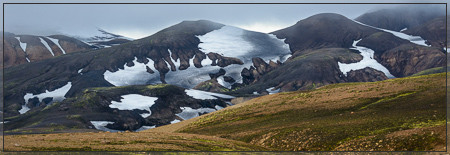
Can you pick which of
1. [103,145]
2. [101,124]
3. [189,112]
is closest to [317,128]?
[103,145]

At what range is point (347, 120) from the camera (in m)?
57.3

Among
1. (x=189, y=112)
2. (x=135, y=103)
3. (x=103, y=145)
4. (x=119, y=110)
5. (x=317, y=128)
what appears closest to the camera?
(x=103, y=145)

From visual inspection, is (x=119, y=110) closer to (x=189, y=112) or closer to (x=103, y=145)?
(x=189, y=112)

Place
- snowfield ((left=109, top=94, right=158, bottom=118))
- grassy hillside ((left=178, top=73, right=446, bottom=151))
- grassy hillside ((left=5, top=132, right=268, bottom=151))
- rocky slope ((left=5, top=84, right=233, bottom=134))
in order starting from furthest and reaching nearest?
→ snowfield ((left=109, top=94, right=158, bottom=118)), rocky slope ((left=5, top=84, right=233, bottom=134)), grassy hillside ((left=178, top=73, right=446, bottom=151)), grassy hillside ((left=5, top=132, right=268, bottom=151))

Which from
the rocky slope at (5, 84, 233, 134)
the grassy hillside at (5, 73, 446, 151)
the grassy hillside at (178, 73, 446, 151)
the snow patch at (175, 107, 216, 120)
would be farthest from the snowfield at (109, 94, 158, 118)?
the grassy hillside at (5, 73, 446, 151)

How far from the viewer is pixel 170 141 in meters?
46.2

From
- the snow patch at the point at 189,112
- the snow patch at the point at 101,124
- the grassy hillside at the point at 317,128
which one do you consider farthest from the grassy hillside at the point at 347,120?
the snow patch at the point at 189,112

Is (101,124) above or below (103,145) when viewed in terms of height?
below

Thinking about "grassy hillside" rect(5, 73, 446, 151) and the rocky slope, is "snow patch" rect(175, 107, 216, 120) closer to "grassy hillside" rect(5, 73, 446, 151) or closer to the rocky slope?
the rocky slope

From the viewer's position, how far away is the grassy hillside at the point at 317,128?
4191 cm

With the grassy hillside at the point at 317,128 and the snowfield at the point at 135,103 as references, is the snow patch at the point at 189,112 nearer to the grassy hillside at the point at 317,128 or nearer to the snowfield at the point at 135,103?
the snowfield at the point at 135,103

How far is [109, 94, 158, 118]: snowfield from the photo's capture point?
170625mm

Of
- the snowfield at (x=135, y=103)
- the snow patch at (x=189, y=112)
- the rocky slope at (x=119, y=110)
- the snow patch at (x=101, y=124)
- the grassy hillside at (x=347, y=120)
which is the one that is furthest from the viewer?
the snow patch at (x=189, y=112)

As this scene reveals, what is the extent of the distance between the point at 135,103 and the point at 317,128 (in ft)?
430
